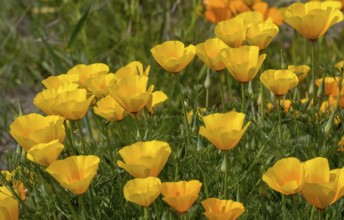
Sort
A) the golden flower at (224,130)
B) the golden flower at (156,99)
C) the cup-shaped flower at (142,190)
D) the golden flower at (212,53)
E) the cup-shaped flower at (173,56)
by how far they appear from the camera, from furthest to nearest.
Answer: the golden flower at (156,99), the golden flower at (212,53), the cup-shaped flower at (173,56), the golden flower at (224,130), the cup-shaped flower at (142,190)

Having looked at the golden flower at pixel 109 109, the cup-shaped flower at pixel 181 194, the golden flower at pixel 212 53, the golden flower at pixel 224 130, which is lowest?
the golden flower at pixel 109 109

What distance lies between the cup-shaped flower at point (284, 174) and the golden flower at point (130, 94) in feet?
1.16

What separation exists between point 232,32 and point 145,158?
610 millimetres

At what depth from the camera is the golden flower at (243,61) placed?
1.91m

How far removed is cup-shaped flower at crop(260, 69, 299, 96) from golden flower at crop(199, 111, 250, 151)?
0.18 m

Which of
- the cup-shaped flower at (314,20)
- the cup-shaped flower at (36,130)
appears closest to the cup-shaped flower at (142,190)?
the cup-shaped flower at (36,130)

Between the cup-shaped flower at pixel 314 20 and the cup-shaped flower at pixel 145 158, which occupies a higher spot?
the cup-shaped flower at pixel 314 20

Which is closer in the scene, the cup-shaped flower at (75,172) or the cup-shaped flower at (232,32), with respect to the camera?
the cup-shaped flower at (75,172)

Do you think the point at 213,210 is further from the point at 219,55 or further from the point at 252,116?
the point at 252,116

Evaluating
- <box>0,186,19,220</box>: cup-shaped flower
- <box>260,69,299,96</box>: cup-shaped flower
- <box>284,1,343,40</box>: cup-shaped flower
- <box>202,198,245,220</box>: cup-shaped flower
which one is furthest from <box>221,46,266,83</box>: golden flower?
<box>0,186,19,220</box>: cup-shaped flower

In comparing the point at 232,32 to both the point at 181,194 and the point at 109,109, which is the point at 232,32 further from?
the point at 181,194

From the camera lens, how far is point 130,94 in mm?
1865

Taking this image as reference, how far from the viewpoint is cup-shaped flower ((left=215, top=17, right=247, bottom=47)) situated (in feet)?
6.87

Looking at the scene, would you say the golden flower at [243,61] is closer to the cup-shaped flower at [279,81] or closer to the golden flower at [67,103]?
the cup-shaped flower at [279,81]
